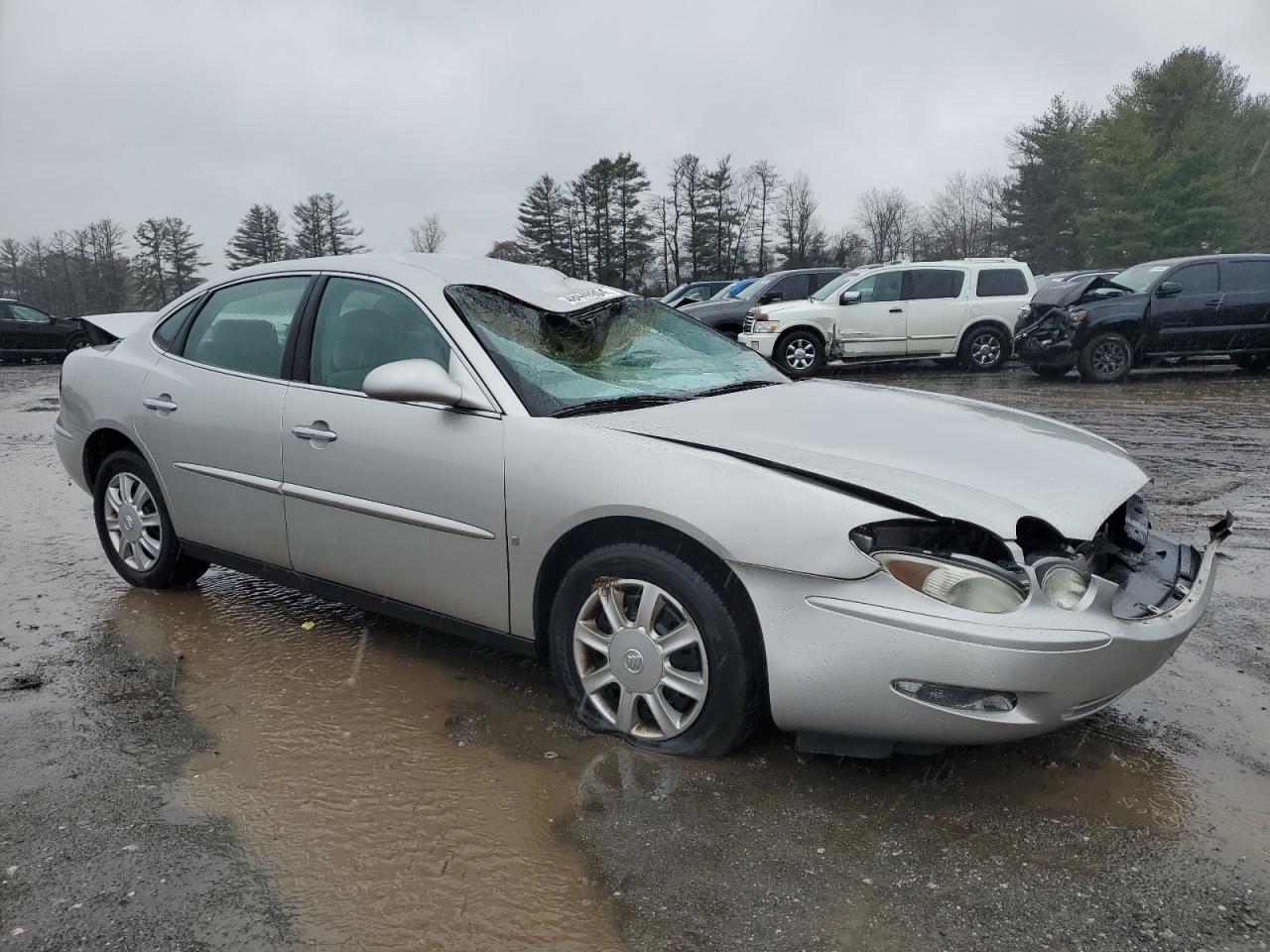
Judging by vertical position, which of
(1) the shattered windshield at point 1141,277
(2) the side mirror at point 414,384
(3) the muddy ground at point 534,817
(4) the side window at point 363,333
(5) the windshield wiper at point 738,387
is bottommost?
(3) the muddy ground at point 534,817

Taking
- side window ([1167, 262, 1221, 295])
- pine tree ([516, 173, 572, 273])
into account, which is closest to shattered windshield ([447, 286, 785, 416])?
side window ([1167, 262, 1221, 295])

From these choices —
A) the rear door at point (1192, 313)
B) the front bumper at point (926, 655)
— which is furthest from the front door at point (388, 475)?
the rear door at point (1192, 313)

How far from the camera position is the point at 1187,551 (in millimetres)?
3090

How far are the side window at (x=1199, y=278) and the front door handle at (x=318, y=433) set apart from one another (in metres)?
13.0

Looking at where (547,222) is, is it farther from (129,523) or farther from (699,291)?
(129,523)

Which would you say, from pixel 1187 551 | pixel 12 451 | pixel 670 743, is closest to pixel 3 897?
pixel 670 743

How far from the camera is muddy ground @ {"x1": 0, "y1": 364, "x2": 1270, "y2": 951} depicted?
213 cm

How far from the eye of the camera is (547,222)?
7025cm

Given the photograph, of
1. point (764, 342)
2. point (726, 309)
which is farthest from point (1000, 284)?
point (726, 309)

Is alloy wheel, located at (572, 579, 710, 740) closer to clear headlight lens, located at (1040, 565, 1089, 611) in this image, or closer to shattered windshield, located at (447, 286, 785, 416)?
shattered windshield, located at (447, 286, 785, 416)

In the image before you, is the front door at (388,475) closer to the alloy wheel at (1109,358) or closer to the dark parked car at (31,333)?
the alloy wheel at (1109,358)

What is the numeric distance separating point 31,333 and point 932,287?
21.3m

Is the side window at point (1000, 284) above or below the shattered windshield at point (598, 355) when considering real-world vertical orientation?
above

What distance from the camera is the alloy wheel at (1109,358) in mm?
13094
